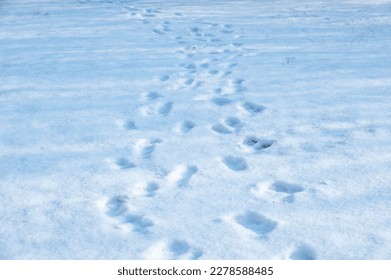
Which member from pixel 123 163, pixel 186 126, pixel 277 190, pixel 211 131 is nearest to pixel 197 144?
pixel 211 131

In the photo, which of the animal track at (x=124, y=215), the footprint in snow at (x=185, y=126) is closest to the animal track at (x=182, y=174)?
the animal track at (x=124, y=215)

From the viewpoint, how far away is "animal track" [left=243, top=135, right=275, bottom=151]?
3.94 meters

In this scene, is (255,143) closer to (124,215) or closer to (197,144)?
(197,144)

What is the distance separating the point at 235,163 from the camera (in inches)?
147

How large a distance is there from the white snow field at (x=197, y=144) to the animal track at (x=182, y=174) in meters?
0.02

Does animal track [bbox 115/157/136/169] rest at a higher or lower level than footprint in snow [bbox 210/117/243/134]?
lower

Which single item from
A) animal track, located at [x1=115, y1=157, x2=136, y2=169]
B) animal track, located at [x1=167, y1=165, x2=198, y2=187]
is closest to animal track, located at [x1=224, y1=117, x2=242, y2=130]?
animal track, located at [x1=167, y1=165, x2=198, y2=187]

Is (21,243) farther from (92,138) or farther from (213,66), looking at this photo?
(213,66)

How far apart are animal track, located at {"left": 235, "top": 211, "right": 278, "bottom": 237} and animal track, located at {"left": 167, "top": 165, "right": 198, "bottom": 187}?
636mm

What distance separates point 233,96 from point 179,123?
3.05ft

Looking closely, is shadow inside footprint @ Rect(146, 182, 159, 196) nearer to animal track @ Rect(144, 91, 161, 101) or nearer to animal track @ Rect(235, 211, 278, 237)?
animal track @ Rect(235, 211, 278, 237)

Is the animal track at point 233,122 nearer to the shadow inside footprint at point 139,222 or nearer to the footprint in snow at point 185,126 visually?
the footprint in snow at point 185,126

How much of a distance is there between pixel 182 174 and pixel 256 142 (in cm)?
93

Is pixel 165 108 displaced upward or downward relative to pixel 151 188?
upward
